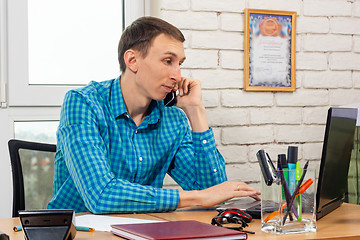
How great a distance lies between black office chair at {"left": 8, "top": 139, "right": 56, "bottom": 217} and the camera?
5.99 ft

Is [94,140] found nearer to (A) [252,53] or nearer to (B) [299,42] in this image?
(A) [252,53]

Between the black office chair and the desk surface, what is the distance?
0.52 metres

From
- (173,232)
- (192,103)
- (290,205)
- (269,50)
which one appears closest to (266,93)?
(269,50)

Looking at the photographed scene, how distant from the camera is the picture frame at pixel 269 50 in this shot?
7.72 ft

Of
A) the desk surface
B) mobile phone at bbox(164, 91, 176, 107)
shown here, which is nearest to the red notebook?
the desk surface

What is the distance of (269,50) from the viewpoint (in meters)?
2.39

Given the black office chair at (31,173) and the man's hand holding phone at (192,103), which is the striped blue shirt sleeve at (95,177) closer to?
the black office chair at (31,173)

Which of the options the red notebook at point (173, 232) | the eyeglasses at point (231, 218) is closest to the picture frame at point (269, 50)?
the eyeglasses at point (231, 218)

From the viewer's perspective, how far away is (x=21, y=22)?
2.24 meters

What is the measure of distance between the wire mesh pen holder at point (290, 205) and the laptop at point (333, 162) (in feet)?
0.45

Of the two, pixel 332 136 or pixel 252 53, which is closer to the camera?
pixel 332 136

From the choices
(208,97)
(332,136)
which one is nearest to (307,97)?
(208,97)

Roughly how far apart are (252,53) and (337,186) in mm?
1073

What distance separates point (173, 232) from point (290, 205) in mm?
269
